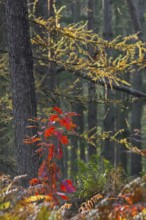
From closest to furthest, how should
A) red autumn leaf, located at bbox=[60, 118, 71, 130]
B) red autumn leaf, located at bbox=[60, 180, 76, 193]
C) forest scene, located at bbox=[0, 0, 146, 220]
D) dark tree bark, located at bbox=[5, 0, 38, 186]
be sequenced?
1. forest scene, located at bbox=[0, 0, 146, 220]
2. red autumn leaf, located at bbox=[60, 180, 76, 193]
3. red autumn leaf, located at bbox=[60, 118, 71, 130]
4. dark tree bark, located at bbox=[5, 0, 38, 186]

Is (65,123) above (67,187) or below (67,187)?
above

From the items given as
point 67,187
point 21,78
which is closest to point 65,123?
point 67,187

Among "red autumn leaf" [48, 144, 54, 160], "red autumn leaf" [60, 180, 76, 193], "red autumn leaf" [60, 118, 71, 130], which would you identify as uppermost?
"red autumn leaf" [60, 118, 71, 130]

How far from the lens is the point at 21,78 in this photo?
22.8ft

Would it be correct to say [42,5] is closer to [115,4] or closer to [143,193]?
[143,193]

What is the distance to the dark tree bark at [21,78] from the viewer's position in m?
6.84

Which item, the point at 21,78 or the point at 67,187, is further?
the point at 21,78

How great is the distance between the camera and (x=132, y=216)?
307cm

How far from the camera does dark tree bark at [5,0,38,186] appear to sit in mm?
6844

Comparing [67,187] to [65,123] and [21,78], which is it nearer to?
[65,123]

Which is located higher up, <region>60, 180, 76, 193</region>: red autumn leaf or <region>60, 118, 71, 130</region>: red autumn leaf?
<region>60, 118, 71, 130</region>: red autumn leaf

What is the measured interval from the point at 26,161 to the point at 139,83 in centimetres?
1230

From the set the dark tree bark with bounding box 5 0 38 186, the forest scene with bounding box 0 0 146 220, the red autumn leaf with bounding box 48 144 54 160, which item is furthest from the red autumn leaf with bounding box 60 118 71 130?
the dark tree bark with bounding box 5 0 38 186

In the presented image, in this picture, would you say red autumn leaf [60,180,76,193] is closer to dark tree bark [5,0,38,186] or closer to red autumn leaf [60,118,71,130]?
red autumn leaf [60,118,71,130]
